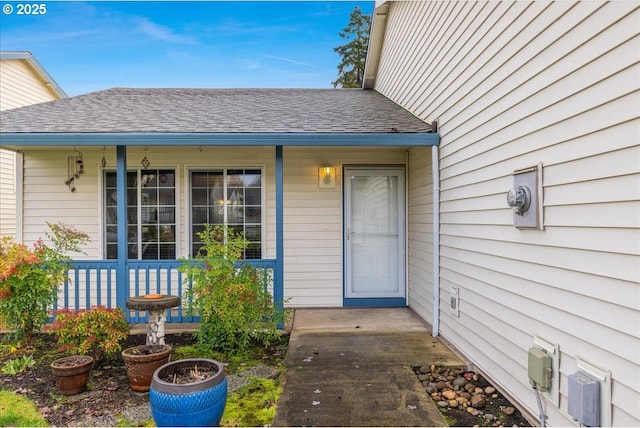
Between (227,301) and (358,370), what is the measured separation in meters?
1.43

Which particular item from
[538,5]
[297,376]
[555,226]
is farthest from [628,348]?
[297,376]

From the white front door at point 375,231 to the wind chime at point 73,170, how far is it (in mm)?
3985

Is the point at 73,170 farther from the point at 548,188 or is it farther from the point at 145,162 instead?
the point at 548,188

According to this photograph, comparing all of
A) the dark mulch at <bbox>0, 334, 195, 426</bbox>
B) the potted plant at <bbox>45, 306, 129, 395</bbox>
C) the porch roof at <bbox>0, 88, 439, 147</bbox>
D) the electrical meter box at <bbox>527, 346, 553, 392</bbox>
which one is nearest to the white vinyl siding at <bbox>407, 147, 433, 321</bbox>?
the porch roof at <bbox>0, 88, 439, 147</bbox>

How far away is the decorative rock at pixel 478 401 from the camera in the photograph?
106 inches

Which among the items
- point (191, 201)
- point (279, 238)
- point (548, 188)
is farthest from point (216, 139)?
point (548, 188)

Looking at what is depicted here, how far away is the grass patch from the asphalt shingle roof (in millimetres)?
2831

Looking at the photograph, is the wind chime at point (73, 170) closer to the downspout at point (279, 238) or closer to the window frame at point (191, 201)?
the window frame at point (191, 201)

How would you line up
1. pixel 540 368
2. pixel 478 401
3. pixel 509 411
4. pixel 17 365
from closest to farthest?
pixel 540 368, pixel 509 411, pixel 478 401, pixel 17 365

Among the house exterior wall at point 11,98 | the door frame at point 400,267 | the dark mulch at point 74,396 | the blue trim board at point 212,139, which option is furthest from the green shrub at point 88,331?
the house exterior wall at point 11,98

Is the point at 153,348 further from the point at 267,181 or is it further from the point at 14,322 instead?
the point at 267,181

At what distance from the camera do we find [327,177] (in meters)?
5.63

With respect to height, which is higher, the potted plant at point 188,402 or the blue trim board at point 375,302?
the potted plant at point 188,402

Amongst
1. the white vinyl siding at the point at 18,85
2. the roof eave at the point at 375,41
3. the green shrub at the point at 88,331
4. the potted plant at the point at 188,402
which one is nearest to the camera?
the potted plant at the point at 188,402
